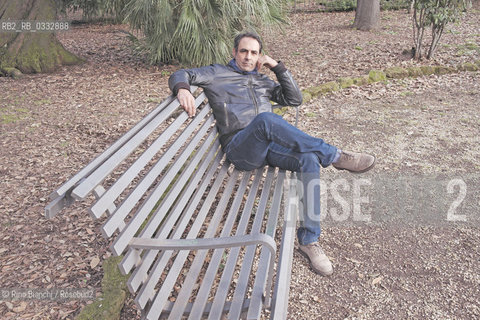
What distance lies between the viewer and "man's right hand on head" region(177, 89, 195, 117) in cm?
279

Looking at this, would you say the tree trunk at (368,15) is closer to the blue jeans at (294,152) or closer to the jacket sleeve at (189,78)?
the jacket sleeve at (189,78)

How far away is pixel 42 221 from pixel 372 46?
7113 mm

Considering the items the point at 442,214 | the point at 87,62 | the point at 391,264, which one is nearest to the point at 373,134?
the point at 442,214

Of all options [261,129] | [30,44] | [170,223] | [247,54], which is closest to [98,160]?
[170,223]

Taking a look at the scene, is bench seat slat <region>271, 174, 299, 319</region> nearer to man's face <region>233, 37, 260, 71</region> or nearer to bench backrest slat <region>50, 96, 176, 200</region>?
bench backrest slat <region>50, 96, 176, 200</region>

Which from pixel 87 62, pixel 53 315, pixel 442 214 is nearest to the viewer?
pixel 53 315

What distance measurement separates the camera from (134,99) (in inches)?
229

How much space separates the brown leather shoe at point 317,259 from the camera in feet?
8.73

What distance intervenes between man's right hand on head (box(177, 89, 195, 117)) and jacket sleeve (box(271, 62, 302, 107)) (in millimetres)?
836

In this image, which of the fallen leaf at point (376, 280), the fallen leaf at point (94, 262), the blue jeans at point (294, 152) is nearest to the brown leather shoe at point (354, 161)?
the blue jeans at point (294, 152)

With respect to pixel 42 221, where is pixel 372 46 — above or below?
above

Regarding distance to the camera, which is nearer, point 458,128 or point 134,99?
point 458,128

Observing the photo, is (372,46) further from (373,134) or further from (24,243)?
(24,243)

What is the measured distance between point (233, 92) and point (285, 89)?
46 centimetres
